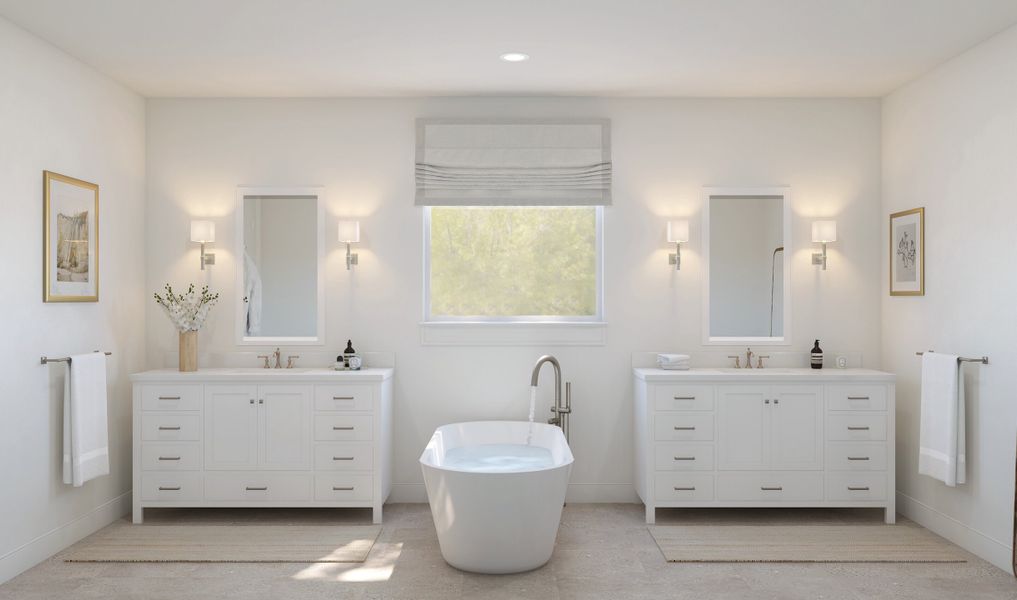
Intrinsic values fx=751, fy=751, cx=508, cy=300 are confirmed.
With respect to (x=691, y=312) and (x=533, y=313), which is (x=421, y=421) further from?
(x=691, y=312)

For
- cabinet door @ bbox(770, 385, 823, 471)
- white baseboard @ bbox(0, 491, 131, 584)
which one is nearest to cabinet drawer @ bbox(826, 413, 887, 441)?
cabinet door @ bbox(770, 385, 823, 471)

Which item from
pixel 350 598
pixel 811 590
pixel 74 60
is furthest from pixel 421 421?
pixel 74 60

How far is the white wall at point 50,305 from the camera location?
375cm

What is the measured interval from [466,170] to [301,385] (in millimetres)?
1793

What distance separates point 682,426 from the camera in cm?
464

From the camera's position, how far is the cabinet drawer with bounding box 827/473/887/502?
461cm

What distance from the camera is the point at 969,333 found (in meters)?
4.15

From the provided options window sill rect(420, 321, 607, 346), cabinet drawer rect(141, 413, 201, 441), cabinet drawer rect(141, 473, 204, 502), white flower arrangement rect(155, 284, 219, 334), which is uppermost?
white flower arrangement rect(155, 284, 219, 334)

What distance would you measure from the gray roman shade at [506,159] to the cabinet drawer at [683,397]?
4.46 feet

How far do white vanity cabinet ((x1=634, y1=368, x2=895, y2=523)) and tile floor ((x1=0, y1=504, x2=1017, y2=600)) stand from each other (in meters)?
0.63

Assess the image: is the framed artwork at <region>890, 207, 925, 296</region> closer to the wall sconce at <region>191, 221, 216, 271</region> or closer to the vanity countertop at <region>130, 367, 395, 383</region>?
the vanity countertop at <region>130, 367, 395, 383</region>

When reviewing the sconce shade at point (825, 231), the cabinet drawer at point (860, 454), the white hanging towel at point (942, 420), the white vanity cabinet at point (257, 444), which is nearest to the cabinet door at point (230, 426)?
the white vanity cabinet at point (257, 444)

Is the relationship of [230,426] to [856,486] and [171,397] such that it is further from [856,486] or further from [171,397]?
[856,486]

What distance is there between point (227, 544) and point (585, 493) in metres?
2.29
